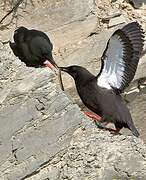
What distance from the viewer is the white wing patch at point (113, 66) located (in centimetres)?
615

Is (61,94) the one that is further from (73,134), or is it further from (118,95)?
(118,95)

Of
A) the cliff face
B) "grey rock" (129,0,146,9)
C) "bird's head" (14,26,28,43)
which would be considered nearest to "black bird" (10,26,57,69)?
"bird's head" (14,26,28,43)

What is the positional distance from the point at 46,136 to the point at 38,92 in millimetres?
294

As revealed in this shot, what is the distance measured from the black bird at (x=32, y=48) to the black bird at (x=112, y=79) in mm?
255

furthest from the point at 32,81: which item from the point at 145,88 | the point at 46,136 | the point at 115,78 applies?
the point at 145,88

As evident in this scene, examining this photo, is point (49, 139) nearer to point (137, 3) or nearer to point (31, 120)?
point (31, 120)

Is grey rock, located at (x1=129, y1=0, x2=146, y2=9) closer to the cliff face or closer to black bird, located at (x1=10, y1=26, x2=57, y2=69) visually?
black bird, located at (x1=10, y1=26, x2=57, y2=69)

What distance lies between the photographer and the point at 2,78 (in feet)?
14.2

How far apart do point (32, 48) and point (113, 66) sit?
876 millimetres

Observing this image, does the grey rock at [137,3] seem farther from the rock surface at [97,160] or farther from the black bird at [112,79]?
the rock surface at [97,160]

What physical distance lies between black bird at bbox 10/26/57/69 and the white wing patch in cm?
56

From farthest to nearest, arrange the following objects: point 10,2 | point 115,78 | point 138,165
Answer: point 10,2, point 115,78, point 138,165

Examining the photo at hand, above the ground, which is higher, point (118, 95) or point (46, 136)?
point (46, 136)

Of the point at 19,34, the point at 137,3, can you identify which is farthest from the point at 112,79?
the point at 137,3
